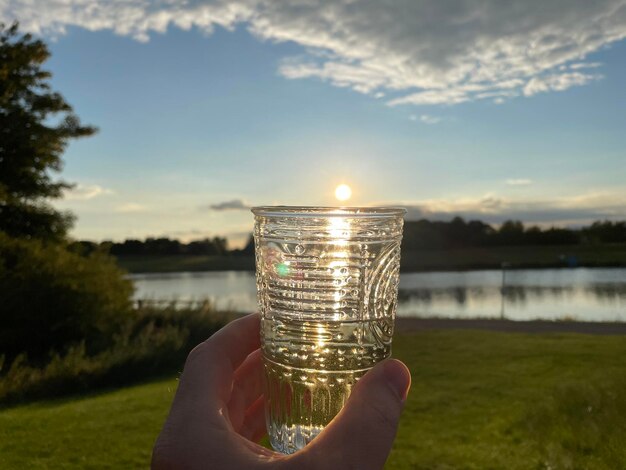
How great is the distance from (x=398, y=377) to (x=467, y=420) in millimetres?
6630

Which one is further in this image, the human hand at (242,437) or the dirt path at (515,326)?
the dirt path at (515,326)

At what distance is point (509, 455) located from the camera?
633 centimetres

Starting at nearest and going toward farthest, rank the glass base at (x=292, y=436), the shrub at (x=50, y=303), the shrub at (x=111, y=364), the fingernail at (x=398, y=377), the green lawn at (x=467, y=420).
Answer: the fingernail at (x=398, y=377) < the glass base at (x=292, y=436) < the green lawn at (x=467, y=420) < the shrub at (x=111, y=364) < the shrub at (x=50, y=303)

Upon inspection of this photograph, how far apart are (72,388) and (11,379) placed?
3.41 ft

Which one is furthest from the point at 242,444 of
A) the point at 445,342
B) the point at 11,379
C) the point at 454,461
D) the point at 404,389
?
the point at 445,342

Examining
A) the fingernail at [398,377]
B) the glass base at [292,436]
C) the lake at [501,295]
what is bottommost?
the lake at [501,295]

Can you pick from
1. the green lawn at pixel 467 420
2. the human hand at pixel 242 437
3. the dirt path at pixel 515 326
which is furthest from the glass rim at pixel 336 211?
the dirt path at pixel 515 326

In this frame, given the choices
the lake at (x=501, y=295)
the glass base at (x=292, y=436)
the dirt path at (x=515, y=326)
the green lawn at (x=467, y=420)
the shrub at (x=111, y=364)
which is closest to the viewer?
the glass base at (x=292, y=436)

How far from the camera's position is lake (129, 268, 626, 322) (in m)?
21.9

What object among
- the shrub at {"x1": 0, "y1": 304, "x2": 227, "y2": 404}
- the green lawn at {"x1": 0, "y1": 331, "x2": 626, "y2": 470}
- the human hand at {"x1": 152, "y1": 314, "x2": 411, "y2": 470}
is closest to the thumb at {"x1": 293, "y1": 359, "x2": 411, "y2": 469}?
the human hand at {"x1": 152, "y1": 314, "x2": 411, "y2": 470}

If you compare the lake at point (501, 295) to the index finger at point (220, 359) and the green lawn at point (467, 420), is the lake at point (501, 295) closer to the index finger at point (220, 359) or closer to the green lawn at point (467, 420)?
the green lawn at point (467, 420)

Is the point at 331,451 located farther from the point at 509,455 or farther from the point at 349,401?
the point at 509,455

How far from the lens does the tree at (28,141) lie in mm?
17938

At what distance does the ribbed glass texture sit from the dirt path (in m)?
14.6
